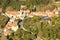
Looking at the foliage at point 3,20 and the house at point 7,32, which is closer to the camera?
the house at point 7,32

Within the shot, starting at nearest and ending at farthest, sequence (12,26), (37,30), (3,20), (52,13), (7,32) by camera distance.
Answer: (37,30), (7,32), (12,26), (3,20), (52,13)

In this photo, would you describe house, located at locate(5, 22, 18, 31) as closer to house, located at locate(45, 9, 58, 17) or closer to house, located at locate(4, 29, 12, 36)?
house, located at locate(4, 29, 12, 36)

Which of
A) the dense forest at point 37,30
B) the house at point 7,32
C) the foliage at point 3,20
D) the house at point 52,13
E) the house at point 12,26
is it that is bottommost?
the house at point 52,13

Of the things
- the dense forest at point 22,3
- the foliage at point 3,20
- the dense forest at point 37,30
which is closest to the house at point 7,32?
the dense forest at point 37,30

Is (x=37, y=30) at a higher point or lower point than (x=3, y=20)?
higher

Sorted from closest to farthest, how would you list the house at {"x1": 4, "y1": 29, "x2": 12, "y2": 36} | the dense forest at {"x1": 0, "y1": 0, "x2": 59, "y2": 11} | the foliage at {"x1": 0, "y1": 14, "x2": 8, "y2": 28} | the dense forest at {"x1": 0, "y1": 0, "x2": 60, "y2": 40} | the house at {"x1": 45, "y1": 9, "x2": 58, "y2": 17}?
the dense forest at {"x1": 0, "y1": 0, "x2": 60, "y2": 40}
the house at {"x1": 4, "y1": 29, "x2": 12, "y2": 36}
the foliage at {"x1": 0, "y1": 14, "x2": 8, "y2": 28}
the house at {"x1": 45, "y1": 9, "x2": 58, "y2": 17}
the dense forest at {"x1": 0, "y1": 0, "x2": 59, "y2": 11}

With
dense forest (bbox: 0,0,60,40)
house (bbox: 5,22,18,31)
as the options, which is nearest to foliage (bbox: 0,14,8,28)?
dense forest (bbox: 0,0,60,40)

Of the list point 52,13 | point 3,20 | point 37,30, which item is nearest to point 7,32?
point 37,30

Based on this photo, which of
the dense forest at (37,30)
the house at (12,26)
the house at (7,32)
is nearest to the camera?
the dense forest at (37,30)

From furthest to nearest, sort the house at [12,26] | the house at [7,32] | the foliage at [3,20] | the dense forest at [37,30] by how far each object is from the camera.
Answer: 1. the foliage at [3,20]
2. the house at [12,26]
3. the house at [7,32]
4. the dense forest at [37,30]

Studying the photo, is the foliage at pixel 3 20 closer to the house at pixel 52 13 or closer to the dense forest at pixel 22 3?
the dense forest at pixel 22 3

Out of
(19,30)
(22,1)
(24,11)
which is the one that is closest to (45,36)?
(19,30)

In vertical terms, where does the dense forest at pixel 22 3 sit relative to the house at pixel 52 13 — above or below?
above

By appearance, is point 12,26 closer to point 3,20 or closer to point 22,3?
point 3,20
